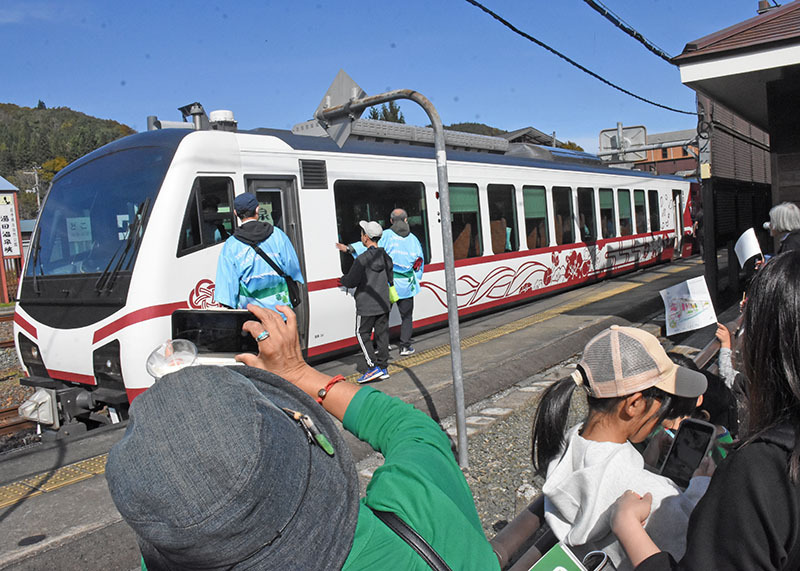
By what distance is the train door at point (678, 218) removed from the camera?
19.6 m

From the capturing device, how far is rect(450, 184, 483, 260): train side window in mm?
9773

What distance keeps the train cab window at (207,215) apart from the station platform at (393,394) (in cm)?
186

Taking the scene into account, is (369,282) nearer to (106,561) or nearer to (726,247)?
(106,561)

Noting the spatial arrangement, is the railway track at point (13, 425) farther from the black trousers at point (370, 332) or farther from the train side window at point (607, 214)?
the train side window at point (607, 214)

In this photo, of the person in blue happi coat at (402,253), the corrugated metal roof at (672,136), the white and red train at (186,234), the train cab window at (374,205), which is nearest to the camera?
the white and red train at (186,234)

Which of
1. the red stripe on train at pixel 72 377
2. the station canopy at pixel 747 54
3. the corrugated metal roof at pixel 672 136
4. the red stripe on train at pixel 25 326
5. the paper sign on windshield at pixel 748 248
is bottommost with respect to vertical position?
the red stripe on train at pixel 72 377

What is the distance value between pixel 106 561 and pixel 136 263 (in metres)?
3.04

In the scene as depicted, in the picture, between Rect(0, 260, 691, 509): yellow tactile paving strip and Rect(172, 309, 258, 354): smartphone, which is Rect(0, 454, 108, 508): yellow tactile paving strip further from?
Rect(172, 309, 258, 354): smartphone

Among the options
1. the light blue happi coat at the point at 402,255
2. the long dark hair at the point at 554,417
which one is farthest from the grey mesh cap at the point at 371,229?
the long dark hair at the point at 554,417

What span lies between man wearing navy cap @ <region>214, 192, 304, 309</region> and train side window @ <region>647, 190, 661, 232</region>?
14.3 meters

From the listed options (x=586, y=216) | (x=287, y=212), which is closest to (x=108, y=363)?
(x=287, y=212)

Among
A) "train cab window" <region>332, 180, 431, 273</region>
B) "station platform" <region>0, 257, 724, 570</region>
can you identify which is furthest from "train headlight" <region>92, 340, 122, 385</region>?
"train cab window" <region>332, 180, 431, 273</region>

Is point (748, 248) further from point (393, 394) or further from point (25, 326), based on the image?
point (25, 326)

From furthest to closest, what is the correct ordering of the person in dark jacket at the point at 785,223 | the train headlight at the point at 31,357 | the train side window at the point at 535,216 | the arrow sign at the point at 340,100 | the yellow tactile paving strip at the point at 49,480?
1. the train side window at the point at 535,216
2. the train headlight at the point at 31,357
3. the arrow sign at the point at 340,100
4. the person in dark jacket at the point at 785,223
5. the yellow tactile paving strip at the point at 49,480
